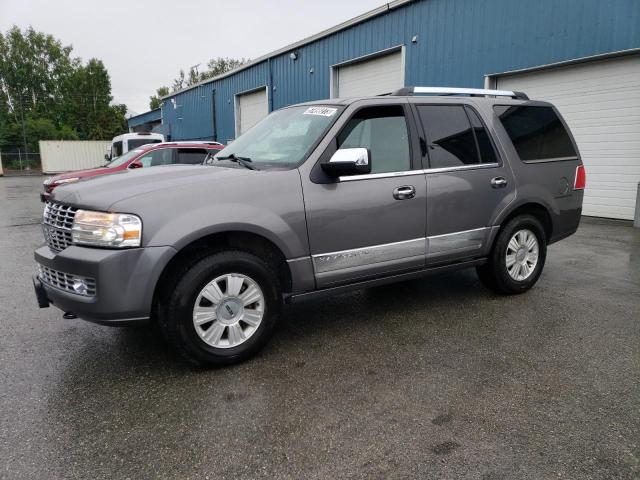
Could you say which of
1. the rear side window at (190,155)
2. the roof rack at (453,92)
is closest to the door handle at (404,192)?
the roof rack at (453,92)

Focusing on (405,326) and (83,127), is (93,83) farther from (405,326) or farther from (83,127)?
(405,326)

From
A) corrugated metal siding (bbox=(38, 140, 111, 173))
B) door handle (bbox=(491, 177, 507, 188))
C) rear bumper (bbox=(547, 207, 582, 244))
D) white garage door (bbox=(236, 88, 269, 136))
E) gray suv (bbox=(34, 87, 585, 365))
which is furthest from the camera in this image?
corrugated metal siding (bbox=(38, 140, 111, 173))

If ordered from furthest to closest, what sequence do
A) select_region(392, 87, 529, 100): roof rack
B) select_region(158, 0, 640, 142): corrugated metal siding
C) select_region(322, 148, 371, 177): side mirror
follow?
select_region(158, 0, 640, 142): corrugated metal siding, select_region(392, 87, 529, 100): roof rack, select_region(322, 148, 371, 177): side mirror

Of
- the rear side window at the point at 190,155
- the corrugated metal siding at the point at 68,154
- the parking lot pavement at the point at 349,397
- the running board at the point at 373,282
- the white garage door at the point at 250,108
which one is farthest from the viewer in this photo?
the corrugated metal siding at the point at 68,154

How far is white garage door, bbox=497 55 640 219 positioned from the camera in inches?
361

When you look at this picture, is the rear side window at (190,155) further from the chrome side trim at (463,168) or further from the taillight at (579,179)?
the taillight at (579,179)

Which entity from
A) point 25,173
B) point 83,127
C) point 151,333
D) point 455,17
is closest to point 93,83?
point 83,127

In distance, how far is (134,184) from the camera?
3207 millimetres

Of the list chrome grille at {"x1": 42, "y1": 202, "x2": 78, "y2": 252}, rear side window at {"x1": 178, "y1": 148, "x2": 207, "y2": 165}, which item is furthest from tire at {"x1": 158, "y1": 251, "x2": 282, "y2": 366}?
rear side window at {"x1": 178, "y1": 148, "x2": 207, "y2": 165}

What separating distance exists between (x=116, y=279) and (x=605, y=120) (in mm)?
10002

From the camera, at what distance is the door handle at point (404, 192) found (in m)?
3.82

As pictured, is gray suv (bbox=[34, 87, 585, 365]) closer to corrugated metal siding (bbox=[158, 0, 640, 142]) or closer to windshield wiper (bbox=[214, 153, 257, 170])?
windshield wiper (bbox=[214, 153, 257, 170])

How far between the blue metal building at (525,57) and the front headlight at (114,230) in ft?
31.3

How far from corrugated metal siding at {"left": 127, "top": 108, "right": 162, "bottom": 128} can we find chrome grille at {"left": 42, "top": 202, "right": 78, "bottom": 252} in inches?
1492
